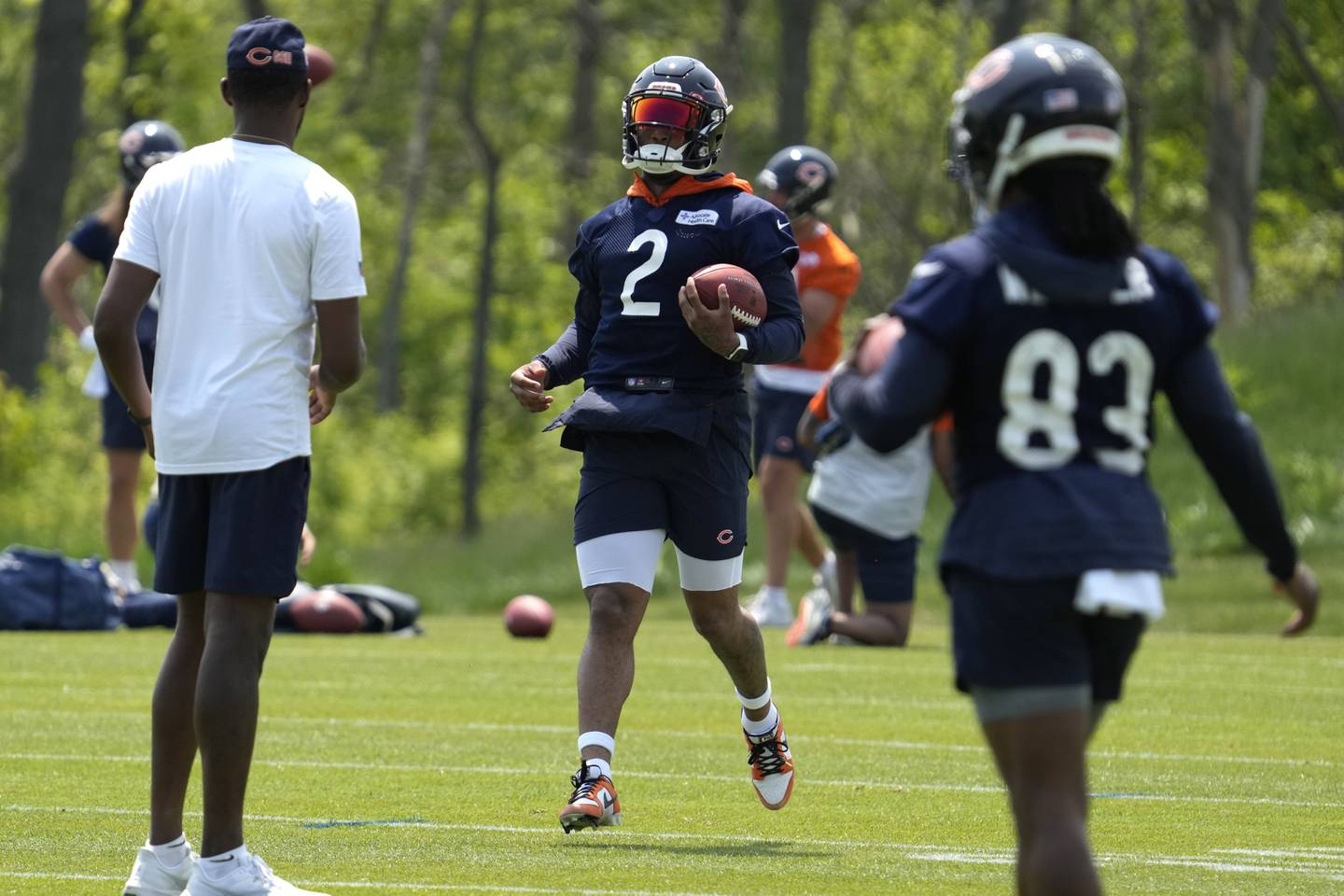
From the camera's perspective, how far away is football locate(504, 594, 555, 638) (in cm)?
1408

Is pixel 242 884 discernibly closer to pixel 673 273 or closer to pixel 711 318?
pixel 711 318

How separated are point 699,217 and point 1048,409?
301cm

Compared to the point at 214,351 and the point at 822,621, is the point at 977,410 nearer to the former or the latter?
the point at 214,351

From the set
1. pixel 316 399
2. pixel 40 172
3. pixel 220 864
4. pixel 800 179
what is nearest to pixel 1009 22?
pixel 40 172

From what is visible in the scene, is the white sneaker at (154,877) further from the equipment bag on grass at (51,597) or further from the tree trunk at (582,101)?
the tree trunk at (582,101)

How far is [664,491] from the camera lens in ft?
23.6

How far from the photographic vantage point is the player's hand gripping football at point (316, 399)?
5954 mm

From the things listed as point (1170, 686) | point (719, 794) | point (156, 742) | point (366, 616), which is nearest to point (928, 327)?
point (156, 742)

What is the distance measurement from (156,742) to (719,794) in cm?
263

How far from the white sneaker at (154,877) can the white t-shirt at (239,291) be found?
95 cm

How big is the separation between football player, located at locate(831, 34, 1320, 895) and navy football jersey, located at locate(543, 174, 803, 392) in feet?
8.45

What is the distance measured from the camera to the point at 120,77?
3188 cm

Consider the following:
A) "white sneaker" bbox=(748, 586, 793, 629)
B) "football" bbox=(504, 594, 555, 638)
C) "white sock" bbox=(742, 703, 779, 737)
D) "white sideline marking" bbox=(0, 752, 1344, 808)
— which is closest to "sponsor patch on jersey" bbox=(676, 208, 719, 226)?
"white sock" bbox=(742, 703, 779, 737)

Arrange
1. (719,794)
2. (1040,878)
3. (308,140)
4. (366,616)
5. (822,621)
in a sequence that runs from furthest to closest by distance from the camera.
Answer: (308,140) < (366,616) < (822,621) < (719,794) < (1040,878)
